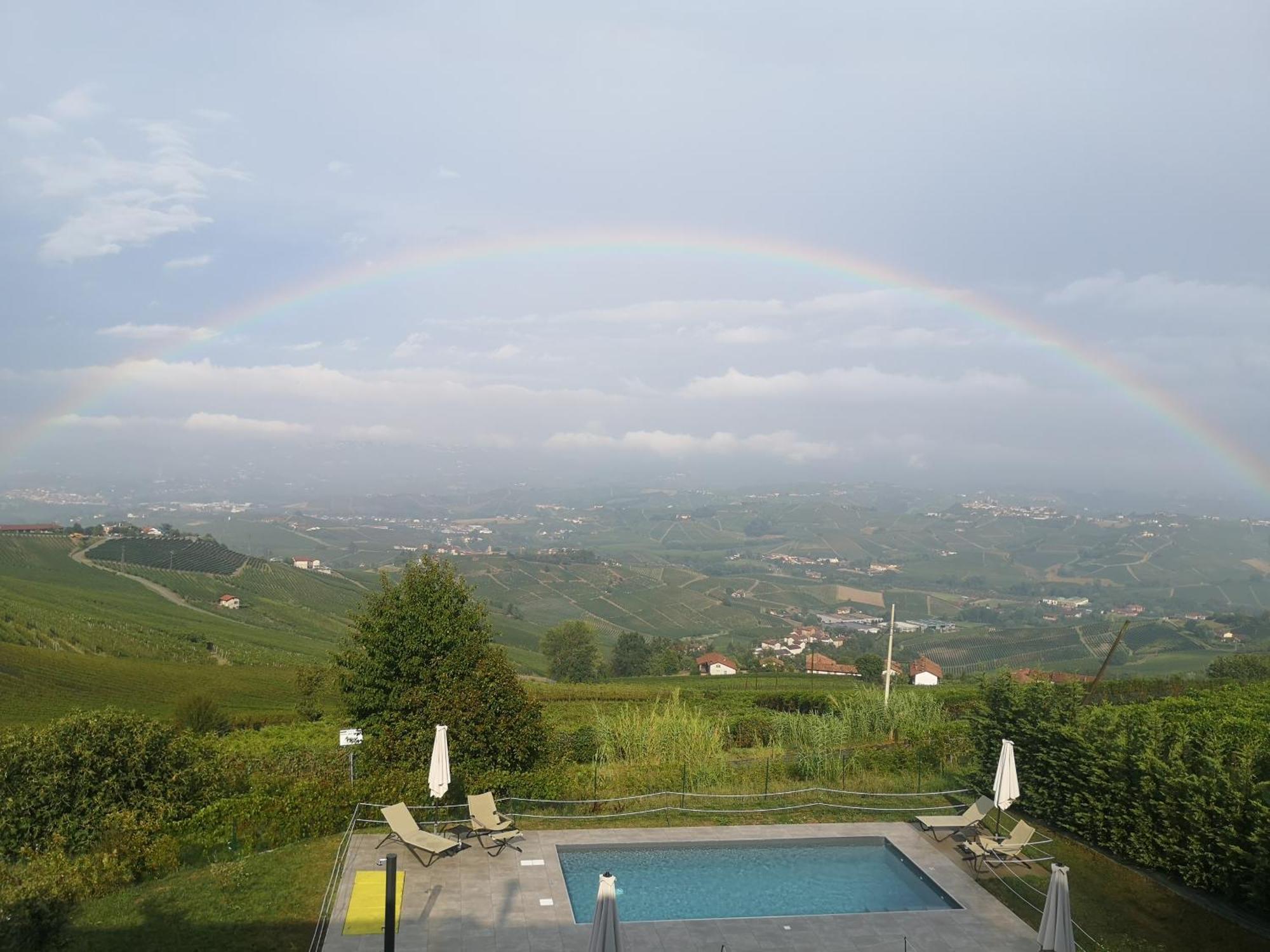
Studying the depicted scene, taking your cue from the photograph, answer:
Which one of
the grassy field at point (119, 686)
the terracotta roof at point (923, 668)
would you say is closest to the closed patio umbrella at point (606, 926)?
the grassy field at point (119, 686)

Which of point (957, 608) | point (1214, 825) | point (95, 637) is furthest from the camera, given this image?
point (957, 608)

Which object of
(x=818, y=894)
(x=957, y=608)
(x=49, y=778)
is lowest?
(x=957, y=608)

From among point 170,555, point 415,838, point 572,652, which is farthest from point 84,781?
point 170,555

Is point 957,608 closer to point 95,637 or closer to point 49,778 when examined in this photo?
point 95,637

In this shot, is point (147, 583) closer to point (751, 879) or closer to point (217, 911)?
point (217, 911)

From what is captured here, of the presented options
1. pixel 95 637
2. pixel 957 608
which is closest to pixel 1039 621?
pixel 957 608

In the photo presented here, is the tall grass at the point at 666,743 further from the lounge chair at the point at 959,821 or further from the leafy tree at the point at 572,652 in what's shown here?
the leafy tree at the point at 572,652

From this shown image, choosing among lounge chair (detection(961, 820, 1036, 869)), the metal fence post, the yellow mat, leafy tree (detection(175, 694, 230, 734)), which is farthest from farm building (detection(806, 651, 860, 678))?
the metal fence post
